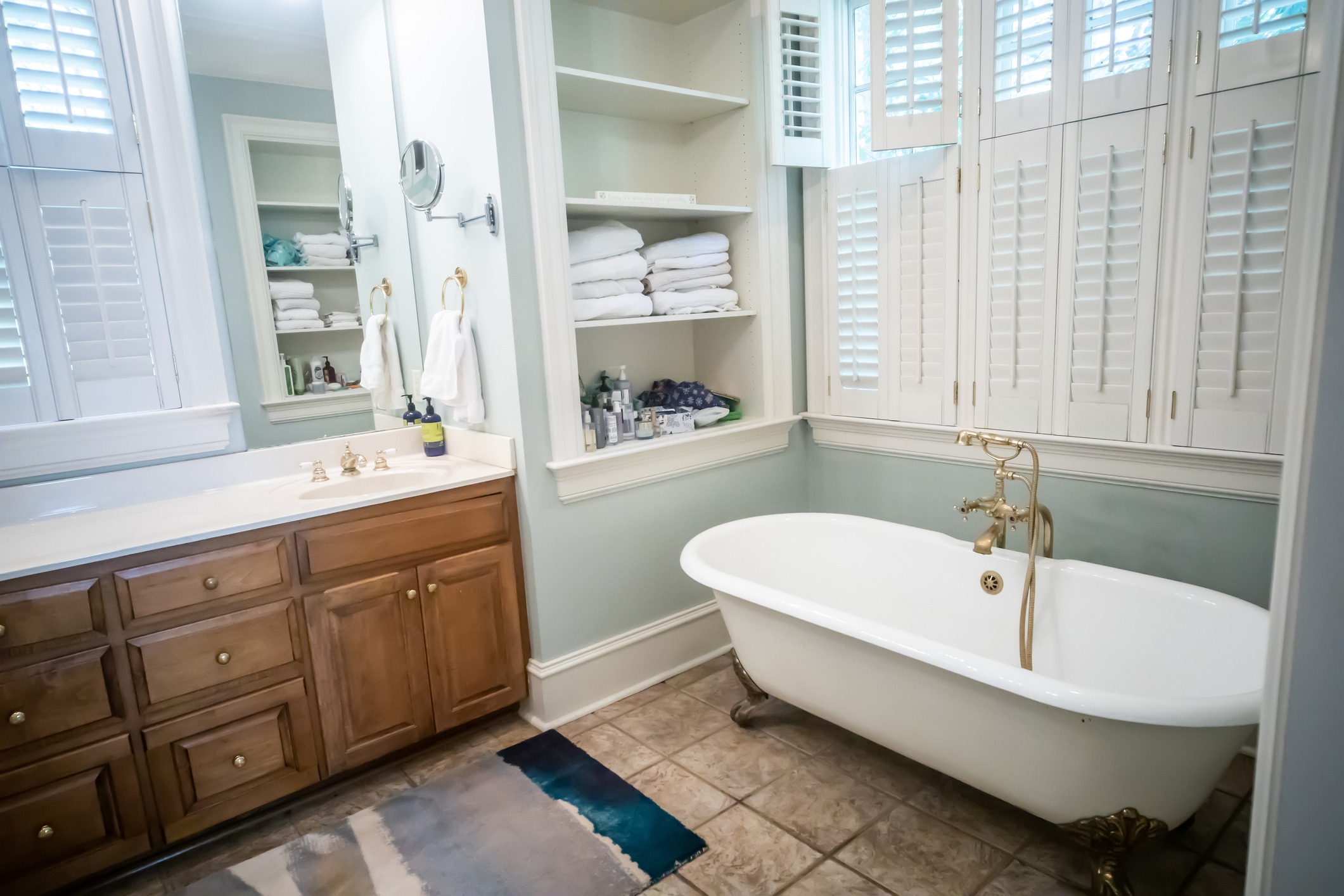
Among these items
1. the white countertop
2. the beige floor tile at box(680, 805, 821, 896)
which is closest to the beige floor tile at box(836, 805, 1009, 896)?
the beige floor tile at box(680, 805, 821, 896)

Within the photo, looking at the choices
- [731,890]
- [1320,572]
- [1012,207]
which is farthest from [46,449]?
[1012,207]

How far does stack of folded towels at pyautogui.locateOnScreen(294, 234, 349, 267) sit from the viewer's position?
2.38 m

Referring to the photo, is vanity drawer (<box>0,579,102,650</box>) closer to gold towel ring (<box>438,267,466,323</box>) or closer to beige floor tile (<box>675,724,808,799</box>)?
gold towel ring (<box>438,267,466,323</box>)

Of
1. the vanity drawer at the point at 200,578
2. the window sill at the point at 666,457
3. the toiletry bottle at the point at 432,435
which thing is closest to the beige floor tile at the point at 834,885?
the window sill at the point at 666,457

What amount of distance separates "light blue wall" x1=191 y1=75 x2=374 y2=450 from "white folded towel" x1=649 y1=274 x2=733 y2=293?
4.02 feet

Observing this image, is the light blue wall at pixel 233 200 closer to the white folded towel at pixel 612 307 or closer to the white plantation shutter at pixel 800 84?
the white folded towel at pixel 612 307

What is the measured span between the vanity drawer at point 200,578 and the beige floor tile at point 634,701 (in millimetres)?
1098

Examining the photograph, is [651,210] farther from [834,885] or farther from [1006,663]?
[834,885]

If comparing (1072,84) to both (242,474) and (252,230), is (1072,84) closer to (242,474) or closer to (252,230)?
(252,230)

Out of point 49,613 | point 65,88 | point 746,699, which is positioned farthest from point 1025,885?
point 65,88

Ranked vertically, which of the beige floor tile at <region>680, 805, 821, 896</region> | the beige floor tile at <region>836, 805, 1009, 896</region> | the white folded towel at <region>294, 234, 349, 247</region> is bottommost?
the beige floor tile at <region>680, 805, 821, 896</region>

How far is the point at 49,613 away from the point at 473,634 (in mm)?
1020

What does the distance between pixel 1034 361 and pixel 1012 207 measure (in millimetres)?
464

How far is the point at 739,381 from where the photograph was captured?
2957mm
